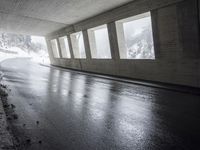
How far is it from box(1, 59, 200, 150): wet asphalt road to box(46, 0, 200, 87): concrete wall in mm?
1410

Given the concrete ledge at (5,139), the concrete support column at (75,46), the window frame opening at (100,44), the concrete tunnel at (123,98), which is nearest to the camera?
the concrete ledge at (5,139)

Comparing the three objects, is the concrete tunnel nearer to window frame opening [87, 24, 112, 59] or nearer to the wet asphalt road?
the wet asphalt road

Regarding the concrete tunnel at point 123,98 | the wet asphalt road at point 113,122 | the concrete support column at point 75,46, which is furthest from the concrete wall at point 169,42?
the concrete support column at point 75,46

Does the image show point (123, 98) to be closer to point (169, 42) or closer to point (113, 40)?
point (169, 42)

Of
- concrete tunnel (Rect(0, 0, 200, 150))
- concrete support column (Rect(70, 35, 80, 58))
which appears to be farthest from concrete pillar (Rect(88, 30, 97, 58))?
concrete support column (Rect(70, 35, 80, 58))

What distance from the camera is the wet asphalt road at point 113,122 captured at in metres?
3.95

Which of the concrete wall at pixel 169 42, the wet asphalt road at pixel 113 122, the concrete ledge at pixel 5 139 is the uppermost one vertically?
the concrete wall at pixel 169 42

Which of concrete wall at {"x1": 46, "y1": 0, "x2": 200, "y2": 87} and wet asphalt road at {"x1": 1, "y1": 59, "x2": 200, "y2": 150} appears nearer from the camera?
wet asphalt road at {"x1": 1, "y1": 59, "x2": 200, "y2": 150}

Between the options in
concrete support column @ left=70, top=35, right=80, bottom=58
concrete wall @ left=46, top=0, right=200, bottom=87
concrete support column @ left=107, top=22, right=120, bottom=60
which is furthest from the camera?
concrete support column @ left=70, top=35, right=80, bottom=58

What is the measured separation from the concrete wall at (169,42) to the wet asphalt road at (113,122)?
1410 millimetres

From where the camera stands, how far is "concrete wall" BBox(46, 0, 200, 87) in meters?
7.73

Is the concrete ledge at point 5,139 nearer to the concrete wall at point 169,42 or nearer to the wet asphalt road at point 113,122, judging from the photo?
the wet asphalt road at point 113,122

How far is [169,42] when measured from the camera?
29.1 ft

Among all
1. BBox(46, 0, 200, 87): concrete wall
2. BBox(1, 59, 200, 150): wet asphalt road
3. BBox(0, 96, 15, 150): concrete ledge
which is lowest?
BBox(1, 59, 200, 150): wet asphalt road
